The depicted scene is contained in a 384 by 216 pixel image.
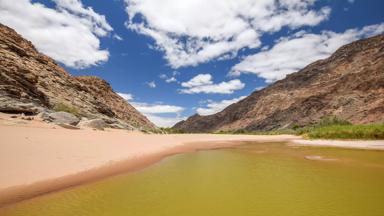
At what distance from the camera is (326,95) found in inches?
4313

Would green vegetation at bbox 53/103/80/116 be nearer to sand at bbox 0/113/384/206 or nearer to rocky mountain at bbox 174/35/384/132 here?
sand at bbox 0/113/384/206

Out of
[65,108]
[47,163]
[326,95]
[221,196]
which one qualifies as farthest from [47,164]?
[326,95]

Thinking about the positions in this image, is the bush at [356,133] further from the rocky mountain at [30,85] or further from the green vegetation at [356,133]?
the rocky mountain at [30,85]

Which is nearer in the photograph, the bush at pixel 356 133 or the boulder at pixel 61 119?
the boulder at pixel 61 119

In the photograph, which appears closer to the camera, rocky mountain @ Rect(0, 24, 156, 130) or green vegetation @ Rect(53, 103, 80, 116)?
rocky mountain @ Rect(0, 24, 156, 130)

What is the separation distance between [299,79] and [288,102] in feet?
77.2

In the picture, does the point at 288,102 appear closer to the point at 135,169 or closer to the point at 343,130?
the point at 343,130

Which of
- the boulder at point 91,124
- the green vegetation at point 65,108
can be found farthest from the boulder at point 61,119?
the green vegetation at point 65,108

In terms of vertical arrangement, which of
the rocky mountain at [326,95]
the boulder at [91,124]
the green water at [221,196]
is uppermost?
the rocky mountain at [326,95]

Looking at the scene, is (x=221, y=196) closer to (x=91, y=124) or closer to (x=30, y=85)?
(x=91, y=124)

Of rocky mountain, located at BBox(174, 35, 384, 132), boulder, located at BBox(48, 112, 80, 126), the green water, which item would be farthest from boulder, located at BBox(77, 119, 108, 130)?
rocky mountain, located at BBox(174, 35, 384, 132)

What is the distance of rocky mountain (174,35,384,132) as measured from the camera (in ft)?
285

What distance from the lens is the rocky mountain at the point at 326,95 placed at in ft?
285

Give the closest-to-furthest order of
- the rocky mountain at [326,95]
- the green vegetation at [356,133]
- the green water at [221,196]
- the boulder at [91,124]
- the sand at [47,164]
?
the green water at [221,196] < the sand at [47,164] < the green vegetation at [356,133] < the boulder at [91,124] < the rocky mountain at [326,95]
